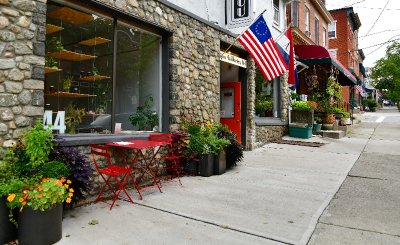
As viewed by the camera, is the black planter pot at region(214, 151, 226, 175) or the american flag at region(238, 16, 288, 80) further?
the american flag at region(238, 16, 288, 80)

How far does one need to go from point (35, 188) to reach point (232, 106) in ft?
25.1

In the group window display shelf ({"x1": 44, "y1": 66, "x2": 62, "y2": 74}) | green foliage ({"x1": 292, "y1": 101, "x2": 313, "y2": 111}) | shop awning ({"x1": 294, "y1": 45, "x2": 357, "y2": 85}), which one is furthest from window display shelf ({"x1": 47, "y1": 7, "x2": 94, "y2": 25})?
shop awning ({"x1": 294, "y1": 45, "x2": 357, "y2": 85})

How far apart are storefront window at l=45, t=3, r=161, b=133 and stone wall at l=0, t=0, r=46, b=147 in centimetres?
77

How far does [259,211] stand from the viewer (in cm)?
473

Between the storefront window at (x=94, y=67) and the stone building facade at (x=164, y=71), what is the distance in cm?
40

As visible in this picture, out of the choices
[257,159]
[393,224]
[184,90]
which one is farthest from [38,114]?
[257,159]

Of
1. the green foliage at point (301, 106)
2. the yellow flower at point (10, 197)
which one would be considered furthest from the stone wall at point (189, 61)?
the green foliage at point (301, 106)

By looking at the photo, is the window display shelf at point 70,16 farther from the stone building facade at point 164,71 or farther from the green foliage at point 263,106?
the green foliage at point 263,106

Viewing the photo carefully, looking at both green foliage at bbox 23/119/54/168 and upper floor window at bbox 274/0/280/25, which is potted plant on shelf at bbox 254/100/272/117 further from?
green foliage at bbox 23/119/54/168

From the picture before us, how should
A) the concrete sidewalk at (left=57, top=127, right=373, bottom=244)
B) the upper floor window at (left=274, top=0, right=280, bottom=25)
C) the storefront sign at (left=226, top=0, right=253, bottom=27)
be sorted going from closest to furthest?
the concrete sidewalk at (left=57, top=127, right=373, bottom=244), the storefront sign at (left=226, top=0, right=253, bottom=27), the upper floor window at (left=274, top=0, right=280, bottom=25)

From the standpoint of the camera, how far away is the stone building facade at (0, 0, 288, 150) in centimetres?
418

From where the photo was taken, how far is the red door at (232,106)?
10344 millimetres

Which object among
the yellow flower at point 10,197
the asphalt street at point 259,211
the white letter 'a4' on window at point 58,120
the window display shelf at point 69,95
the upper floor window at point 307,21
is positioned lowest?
the asphalt street at point 259,211

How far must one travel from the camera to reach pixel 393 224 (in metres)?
4.24
